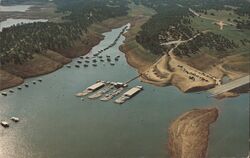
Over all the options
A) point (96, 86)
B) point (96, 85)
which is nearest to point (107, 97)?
point (96, 86)

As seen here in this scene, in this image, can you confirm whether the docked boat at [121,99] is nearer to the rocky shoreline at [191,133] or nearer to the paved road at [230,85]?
the rocky shoreline at [191,133]

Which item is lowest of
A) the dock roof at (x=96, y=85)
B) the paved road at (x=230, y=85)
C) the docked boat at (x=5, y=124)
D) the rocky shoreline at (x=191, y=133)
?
the dock roof at (x=96, y=85)

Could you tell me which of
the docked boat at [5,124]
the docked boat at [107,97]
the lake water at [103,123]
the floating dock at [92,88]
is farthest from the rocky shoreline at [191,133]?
the docked boat at [5,124]

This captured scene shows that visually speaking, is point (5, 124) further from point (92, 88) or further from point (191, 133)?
point (191, 133)

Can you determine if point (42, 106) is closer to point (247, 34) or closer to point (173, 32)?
point (173, 32)

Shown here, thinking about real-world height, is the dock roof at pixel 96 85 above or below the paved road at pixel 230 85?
below

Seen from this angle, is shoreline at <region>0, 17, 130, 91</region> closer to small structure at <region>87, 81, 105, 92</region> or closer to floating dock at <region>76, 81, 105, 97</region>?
floating dock at <region>76, 81, 105, 97</region>

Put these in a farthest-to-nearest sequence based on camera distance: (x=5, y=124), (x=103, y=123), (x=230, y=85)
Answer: (x=230, y=85) → (x=5, y=124) → (x=103, y=123)
